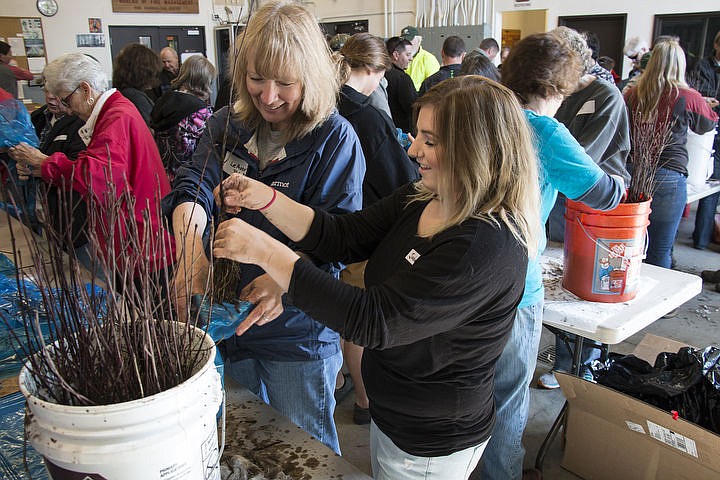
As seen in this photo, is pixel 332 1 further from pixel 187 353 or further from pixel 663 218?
pixel 187 353

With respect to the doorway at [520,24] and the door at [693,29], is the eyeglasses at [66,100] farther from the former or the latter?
the doorway at [520,24]

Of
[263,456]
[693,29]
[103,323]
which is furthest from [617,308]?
[693,29]

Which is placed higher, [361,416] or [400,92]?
[400,92]

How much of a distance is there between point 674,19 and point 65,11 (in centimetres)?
839

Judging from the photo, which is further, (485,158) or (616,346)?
(616,346)

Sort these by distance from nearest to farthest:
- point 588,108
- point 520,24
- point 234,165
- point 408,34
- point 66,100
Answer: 1. point 234,165
2. point 66,100
3. point 588,108
4. point 408,34
5. point 520,24

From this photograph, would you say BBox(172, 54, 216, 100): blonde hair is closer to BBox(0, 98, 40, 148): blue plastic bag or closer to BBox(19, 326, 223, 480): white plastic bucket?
BBox(0, 98, 40, 148): blue plastic bag

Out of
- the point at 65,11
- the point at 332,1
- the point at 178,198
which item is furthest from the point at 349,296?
the point at 332,1

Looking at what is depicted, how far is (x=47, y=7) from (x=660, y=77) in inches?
333

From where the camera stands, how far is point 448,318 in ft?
3.34

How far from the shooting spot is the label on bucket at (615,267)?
185 cm

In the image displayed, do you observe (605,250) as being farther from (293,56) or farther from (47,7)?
(47,7)

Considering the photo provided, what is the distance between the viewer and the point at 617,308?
193cm

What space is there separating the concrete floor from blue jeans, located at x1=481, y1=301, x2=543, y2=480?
514 mm
